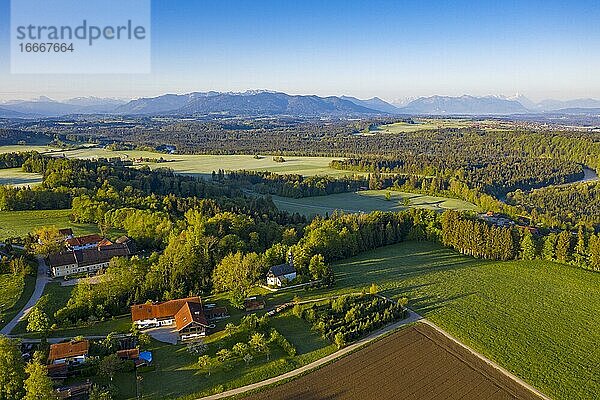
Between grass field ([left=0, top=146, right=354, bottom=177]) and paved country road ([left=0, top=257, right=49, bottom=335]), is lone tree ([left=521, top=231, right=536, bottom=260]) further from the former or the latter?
grass field ([left=0, top=146, right=354, bottom=177])

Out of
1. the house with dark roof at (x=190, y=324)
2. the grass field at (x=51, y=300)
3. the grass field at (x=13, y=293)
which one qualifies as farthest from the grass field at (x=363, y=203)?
the grass field at (x=13, y=293)

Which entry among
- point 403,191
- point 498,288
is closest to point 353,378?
point 498,288

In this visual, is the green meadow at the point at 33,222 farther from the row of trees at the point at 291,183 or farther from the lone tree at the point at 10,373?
the row of trees at the point at 291,183

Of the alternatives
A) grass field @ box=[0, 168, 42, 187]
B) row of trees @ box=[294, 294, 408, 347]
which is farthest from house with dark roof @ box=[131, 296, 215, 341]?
grass field @ box=[0, 168, 42, 187]

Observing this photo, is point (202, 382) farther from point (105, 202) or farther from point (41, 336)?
point (105, 202)

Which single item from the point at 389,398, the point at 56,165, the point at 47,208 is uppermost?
the point at 56,165

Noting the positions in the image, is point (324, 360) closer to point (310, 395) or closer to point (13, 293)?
point (310, 395)
